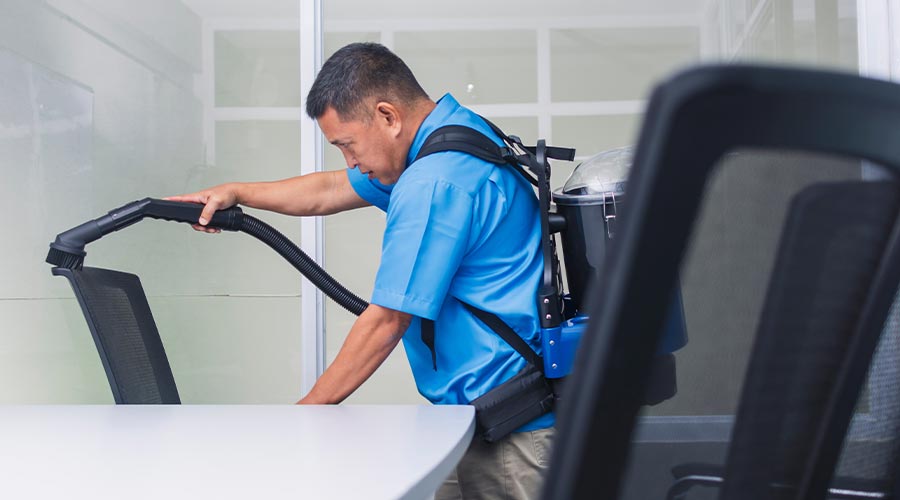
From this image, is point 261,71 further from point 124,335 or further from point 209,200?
point 124,335

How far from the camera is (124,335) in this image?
1.59 meters

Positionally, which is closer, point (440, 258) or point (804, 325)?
point (804, 325)

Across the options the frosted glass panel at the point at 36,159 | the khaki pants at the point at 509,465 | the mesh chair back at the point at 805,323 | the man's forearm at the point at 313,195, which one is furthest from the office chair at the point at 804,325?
the frosted glass panel at the point at 36,159

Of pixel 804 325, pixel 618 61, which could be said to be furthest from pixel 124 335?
pixel 618 61

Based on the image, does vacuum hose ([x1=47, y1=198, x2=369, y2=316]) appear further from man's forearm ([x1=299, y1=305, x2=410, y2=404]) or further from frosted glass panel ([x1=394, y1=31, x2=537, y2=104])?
frosted glass panel ([x1=394, y1=31, x2=537, y2=104])

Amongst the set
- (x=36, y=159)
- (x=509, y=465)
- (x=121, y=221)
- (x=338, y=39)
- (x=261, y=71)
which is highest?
(x=338, y=39)

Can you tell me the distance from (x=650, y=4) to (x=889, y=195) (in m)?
2.56

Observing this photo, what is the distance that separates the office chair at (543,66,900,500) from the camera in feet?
0.99

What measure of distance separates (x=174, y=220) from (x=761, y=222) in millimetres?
1657

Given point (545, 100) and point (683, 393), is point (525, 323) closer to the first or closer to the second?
point (683, 393)

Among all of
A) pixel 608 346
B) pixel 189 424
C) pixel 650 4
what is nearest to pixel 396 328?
pixel 189 424

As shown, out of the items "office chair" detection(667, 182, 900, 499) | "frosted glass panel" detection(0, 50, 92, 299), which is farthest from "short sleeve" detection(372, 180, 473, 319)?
"frosted glass panel" detection(0, 50, 92, 299)

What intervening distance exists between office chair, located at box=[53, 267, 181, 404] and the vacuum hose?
0.05 metres

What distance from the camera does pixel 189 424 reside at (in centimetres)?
127
